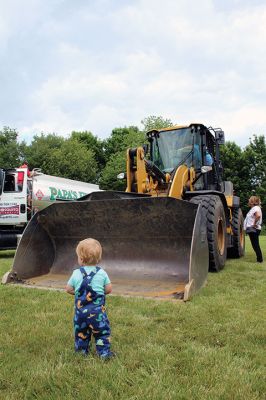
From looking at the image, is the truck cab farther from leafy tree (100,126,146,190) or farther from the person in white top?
leafy tree (100,126,146,190)

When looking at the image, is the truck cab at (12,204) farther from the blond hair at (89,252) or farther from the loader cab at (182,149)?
the blond hair at (89,252)

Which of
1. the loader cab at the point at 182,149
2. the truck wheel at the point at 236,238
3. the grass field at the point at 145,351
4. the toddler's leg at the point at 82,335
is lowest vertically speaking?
the grass field at the point at 145,351

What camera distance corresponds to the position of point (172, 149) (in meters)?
8.12

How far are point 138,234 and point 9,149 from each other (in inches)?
1446

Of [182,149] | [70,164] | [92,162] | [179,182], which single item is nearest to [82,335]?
[179,182]

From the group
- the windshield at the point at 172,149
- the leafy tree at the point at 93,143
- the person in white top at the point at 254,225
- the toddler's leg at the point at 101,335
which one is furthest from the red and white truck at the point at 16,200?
the leafy tree at the point at 93,143

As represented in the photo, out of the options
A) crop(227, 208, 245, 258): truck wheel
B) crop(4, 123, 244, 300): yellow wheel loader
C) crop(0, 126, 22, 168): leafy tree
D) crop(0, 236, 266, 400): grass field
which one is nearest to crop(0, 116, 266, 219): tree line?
crop(0, 126, 22, 168): leafy tree

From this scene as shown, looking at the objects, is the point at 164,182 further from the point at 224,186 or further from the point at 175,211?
the point at 224,186

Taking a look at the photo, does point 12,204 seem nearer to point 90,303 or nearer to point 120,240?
point 120,240

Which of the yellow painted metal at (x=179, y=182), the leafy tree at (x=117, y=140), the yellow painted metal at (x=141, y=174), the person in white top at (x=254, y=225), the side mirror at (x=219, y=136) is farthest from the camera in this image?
the leafy tree at (x=117, y=140)

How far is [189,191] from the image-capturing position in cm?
750

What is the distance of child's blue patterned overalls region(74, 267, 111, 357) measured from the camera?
305 centimetres

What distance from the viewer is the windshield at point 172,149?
7930 mm

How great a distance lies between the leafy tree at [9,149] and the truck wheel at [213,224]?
35.0 m
